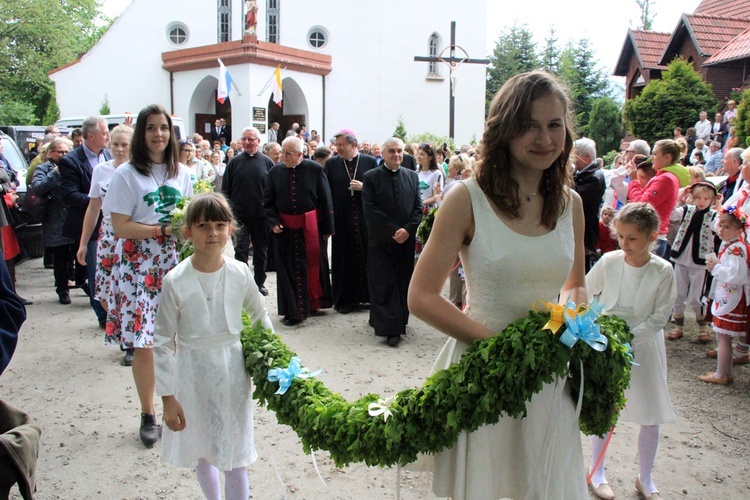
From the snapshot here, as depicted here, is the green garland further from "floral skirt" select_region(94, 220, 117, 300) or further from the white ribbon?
"floral skirt" select_region(94, 220, 117, 300)

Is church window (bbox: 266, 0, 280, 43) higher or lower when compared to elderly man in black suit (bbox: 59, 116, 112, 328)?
higher

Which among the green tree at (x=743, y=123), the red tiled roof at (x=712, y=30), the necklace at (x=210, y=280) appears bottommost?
the necklace at (x=210, y=280)

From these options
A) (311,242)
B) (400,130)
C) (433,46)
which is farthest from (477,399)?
(433,46)

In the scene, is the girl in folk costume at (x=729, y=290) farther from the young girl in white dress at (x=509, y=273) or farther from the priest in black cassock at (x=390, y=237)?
the young girl in white dress at (x=509, y=273)

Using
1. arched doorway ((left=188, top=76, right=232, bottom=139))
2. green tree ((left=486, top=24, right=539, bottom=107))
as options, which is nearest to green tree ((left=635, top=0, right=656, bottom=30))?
green tree ((left=486, top=24, right=539, bottom=107))

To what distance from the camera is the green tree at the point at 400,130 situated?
97.5ft

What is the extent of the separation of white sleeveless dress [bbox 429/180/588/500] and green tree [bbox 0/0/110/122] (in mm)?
43492

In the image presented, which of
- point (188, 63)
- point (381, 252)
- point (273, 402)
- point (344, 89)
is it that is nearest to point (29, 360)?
point (381, 252)

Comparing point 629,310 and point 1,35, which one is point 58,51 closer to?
point 1,35

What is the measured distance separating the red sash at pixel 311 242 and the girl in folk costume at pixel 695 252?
4.26 metres

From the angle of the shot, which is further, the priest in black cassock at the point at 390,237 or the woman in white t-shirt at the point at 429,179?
→ the woman in white t-shirt at the point at 429,179

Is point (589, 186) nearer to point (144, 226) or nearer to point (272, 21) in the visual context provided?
point (144, 226)

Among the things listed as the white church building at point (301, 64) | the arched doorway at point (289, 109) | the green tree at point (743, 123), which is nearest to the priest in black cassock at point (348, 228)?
the green tree at point (743, 123)

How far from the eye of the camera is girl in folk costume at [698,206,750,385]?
5594 millimetres
